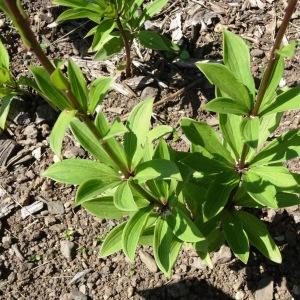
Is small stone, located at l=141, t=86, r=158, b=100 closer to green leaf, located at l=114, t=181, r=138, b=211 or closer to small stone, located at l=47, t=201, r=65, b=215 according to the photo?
small stone, located at l=47, t=201, r=65, b=215

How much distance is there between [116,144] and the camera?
2695mm

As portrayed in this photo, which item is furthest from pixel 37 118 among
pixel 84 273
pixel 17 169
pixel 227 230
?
pixel 227 230

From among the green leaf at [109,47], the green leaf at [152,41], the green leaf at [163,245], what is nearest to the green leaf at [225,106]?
the green leaf at [163,245]

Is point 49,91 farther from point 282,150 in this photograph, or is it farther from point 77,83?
point 282,150

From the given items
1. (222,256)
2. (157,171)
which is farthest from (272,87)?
(222,256)

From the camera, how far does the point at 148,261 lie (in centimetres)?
355

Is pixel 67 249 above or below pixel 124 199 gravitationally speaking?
below

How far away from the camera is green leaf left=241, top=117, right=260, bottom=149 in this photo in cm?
226

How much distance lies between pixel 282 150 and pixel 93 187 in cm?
100

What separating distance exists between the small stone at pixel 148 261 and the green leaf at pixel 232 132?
1.11 m

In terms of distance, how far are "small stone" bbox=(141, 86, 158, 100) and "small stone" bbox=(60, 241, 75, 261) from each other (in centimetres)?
129

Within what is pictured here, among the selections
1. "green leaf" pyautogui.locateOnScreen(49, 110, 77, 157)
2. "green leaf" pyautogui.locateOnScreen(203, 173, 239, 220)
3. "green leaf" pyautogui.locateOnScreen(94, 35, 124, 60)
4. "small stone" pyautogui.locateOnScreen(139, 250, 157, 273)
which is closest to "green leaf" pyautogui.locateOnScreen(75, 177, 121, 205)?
"green leaf" pyautogui.locateOnScreen(49, 110, 77, 157)

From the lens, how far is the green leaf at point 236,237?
2.97 meters

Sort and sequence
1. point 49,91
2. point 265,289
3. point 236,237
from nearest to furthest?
point 49,91 → point 236,237 → point 265,289
